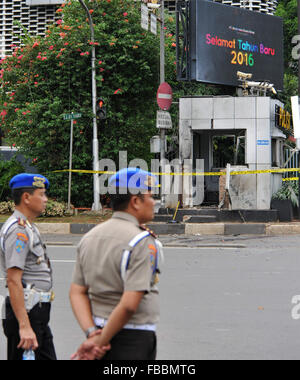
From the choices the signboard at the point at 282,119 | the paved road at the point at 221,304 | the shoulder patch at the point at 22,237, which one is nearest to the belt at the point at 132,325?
the shoulder patch at the point at 22,237

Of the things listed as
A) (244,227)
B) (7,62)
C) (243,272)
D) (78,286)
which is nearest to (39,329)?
(78,286)

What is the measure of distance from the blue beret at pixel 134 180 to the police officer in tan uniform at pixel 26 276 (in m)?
0.95

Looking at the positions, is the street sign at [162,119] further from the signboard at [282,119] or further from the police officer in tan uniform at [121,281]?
the police officer in tan uniform at [121,281]

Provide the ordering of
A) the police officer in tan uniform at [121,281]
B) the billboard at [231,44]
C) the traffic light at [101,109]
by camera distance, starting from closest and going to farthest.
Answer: the police officer in tan uniform at [121,281]
the billboard at [231,44]
the traffic light at [101,109]

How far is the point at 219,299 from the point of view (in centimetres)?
872

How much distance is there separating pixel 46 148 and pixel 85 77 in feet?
7.61

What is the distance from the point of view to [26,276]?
443 centimetres

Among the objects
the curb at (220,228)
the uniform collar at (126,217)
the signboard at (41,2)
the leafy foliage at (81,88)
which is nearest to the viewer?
the uniform collar at (126,217)

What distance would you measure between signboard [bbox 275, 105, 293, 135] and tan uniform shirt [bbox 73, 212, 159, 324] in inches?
599

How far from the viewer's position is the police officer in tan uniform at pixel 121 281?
11.3ft

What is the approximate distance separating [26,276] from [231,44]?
619 inches

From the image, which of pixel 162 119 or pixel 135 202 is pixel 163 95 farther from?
pixel 135 202

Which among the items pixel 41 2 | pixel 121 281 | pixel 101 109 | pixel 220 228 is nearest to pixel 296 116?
pixel 220 228

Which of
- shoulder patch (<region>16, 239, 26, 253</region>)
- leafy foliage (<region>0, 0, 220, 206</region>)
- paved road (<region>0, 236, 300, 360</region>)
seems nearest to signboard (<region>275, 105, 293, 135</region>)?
leafy foliage (<region>0, 0, 220, 206</region>)
